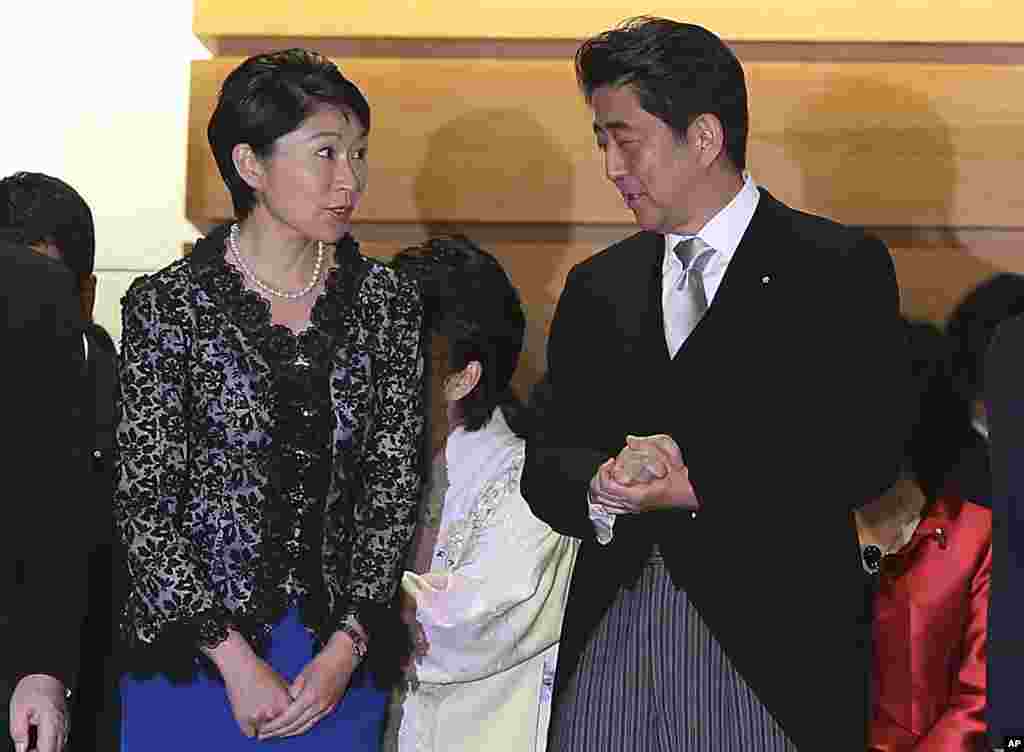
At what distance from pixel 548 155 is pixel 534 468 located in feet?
4.50

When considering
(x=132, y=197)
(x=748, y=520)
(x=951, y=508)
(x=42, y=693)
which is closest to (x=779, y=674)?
(x=748, y=520)

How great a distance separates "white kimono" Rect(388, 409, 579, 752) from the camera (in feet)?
9.46

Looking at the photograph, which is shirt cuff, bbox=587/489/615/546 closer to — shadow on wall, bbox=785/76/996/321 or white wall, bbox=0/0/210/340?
shadow on wall, bbox=785/76/996/321

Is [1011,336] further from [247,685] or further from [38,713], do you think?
[38,713]

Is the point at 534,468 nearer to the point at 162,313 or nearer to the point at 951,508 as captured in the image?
the point at 162,313

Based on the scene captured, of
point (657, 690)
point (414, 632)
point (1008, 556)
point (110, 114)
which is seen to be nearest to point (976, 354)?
point (414, 632)

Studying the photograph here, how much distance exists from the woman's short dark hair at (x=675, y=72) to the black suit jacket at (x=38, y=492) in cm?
85

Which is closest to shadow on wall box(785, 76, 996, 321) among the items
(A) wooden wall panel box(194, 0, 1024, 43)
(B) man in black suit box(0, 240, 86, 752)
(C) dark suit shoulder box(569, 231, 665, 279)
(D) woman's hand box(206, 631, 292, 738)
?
(A) wooden wall panel box(194, 0, 1024, 43)

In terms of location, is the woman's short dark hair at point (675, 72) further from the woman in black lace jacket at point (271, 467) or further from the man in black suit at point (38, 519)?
the man in black suit at point (38, 519)

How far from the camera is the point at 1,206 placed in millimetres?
3395

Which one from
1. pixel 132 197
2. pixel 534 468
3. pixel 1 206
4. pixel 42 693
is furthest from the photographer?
pixel 132 197

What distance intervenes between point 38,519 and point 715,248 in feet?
3.16

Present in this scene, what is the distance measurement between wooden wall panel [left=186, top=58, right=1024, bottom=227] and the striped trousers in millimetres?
1482

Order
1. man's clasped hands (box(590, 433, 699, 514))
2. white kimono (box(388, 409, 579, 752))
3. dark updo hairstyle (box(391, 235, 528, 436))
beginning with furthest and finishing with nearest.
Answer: dark updo hairstyle (box(391, 235, 528, 436)) → white kimono (box(388, 409, 579, 752)) → man's clasped hands (box(590, 433, 699, 514))
